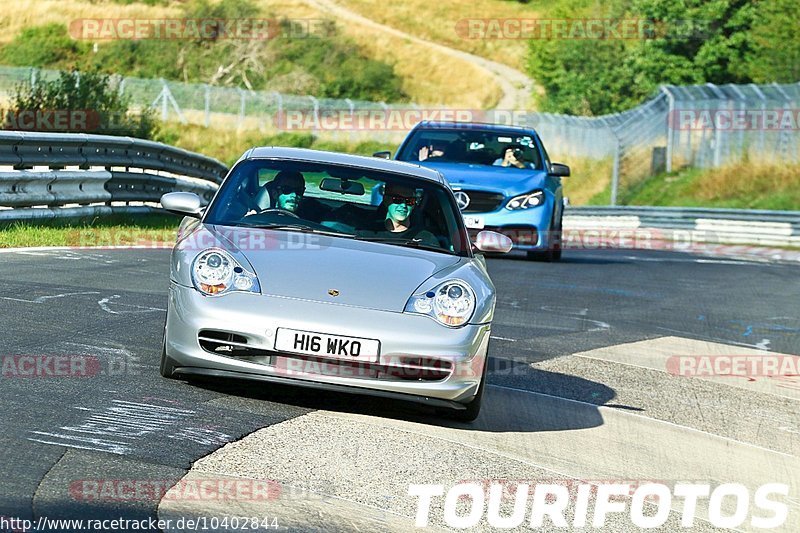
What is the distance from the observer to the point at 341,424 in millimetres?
6980

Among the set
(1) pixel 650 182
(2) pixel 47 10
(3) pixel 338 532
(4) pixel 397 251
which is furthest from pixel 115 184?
(2) pixel 47 10

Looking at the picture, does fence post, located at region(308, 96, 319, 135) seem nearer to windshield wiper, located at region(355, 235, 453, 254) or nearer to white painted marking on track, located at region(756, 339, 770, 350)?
white painted marking on track, located at region(756, 339, 770, 350)

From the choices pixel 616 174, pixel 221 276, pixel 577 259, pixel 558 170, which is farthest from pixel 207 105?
pixel 221 276

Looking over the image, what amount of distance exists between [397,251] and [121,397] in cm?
177

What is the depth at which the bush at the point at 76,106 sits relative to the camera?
22.5 metres

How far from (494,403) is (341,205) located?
4.72 feet

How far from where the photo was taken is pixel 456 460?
6.53 meters

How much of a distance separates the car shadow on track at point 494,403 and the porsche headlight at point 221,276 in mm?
595

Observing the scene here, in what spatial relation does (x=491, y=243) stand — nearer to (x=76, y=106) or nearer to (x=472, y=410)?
(x=472, y=410)

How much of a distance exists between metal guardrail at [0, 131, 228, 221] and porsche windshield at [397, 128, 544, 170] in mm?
3689

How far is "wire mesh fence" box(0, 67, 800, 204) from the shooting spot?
→ 3666 cm

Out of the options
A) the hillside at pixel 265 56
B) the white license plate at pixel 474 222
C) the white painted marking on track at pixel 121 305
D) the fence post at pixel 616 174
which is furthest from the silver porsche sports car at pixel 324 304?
the hillside at pixel 265 56

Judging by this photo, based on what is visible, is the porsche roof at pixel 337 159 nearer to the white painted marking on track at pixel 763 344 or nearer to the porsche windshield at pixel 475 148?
the white painted marking on track at pixel 763 344

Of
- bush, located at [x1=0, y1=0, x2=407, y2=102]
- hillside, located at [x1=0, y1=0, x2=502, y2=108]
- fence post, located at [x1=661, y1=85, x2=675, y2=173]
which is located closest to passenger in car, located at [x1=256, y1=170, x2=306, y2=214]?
fence post, located at [x1=661, y1=85, x2=675, y2=173]
